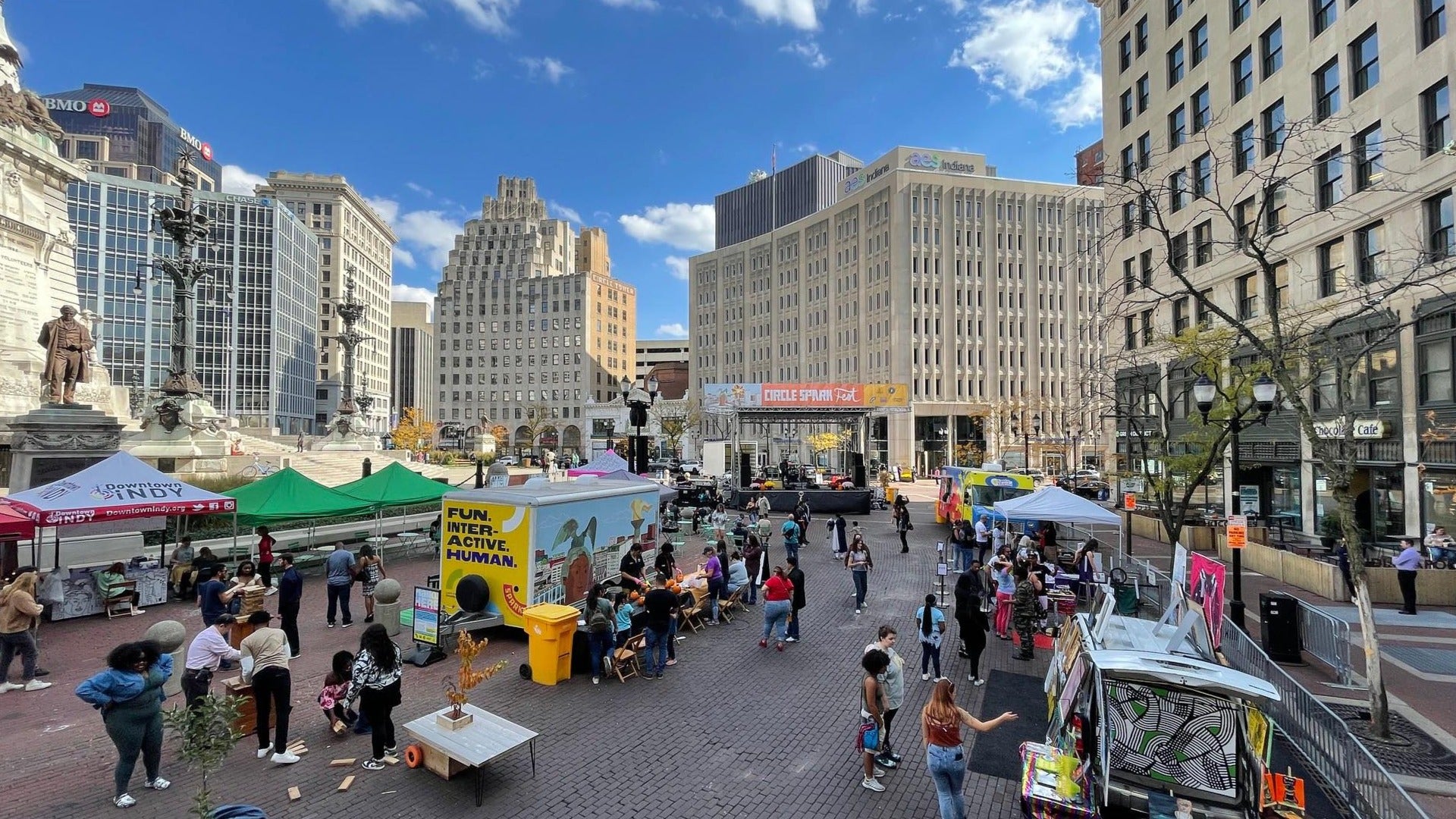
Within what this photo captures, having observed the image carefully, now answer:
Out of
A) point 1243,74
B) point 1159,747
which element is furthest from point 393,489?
point 1243,74

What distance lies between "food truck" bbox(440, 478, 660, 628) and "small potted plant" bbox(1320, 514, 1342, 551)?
23.9m

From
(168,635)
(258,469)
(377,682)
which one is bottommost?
(377,682)

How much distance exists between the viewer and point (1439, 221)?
61.8 feet

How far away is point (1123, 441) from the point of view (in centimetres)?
3478

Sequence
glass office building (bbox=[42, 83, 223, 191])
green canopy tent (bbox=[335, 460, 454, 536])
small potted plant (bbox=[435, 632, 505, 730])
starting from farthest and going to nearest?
glass office building (bbox=[42, 83, 223, 191])
green canopy tent (bbox=[335, 460, 454, 536])
small potted plant (bbox=[435, 632, 505, 730])

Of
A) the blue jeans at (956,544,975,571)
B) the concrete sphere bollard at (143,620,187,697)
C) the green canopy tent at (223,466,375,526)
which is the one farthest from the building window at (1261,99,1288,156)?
the green canopy tent at (223,466,375,526)

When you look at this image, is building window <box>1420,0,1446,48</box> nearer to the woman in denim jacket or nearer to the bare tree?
the bare tree

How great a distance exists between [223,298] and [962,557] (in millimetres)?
104787

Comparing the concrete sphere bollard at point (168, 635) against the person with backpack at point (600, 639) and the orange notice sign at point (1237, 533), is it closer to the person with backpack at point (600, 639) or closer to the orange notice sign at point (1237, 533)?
the person with backpack at point (600, 639)

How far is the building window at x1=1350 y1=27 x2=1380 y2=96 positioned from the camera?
21094mm

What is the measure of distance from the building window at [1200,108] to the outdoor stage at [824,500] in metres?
22.6

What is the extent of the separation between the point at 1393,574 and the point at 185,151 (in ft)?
143

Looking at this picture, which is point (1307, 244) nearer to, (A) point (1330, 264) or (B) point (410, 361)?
(A) point (1330, 264)

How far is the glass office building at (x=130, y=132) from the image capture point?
117 m
